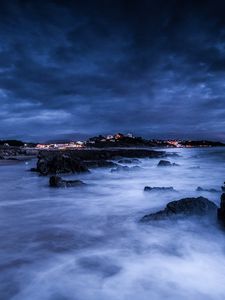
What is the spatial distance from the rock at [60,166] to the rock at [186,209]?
1210 centimetres

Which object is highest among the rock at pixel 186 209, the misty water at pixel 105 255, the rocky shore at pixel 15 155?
the rocky shore at pixel 15 155

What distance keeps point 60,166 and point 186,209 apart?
12.7m

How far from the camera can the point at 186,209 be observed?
8.09m

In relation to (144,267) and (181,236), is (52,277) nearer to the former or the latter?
(144,267)

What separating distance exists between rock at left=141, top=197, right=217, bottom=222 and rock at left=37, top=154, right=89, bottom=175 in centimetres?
1210

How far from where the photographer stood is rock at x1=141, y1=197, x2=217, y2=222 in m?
7.99

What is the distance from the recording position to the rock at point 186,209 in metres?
7.99

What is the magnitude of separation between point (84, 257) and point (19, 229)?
254cm

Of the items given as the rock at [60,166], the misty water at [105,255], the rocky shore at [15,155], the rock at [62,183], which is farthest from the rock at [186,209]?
the rocky shore at [15,155]

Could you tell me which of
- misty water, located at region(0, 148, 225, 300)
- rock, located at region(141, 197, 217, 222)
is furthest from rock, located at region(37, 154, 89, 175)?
rock, located at region(141, 197, 217, 222)

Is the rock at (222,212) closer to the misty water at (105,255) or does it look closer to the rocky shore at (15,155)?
the misty water at (105,255)

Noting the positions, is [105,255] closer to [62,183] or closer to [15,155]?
[62,183]

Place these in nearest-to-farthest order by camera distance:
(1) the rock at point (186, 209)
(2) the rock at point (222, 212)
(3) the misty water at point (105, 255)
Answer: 1. (3) the misty water at point (105, 255)
2. (2) the rock at point (222, 212)
3. (1) the rock at point (186, 209)

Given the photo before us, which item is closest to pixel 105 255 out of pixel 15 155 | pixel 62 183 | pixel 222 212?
pixel 222 212
